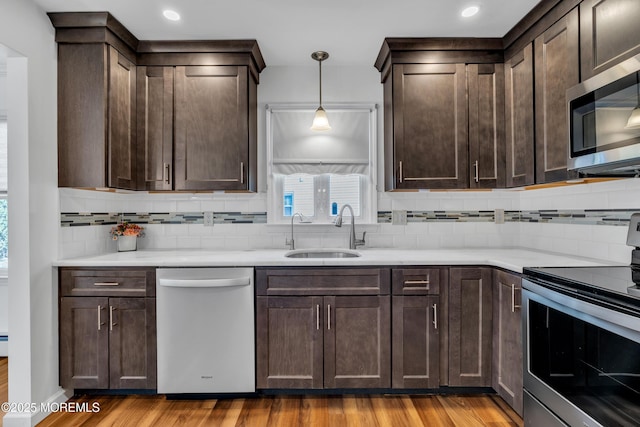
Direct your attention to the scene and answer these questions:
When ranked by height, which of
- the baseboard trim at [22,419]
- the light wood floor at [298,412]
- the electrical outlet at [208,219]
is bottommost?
the light wood floor at [298,412]

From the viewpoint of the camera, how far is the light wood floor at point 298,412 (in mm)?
1963

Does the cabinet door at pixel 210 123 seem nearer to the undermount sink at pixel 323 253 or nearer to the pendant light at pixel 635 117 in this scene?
the undermount sink at pixel 323 253

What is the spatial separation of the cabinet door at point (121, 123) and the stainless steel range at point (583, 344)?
2506mm

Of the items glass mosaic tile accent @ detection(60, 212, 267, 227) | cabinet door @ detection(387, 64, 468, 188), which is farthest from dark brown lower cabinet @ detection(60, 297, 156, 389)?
cabinet door @ detection(387, 64, 468, 188)

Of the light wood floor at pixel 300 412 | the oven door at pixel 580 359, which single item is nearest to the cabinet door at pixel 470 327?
the light wood floor at pixel 300 412

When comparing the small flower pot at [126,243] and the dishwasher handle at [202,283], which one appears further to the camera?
the small flower pot at [126,243]

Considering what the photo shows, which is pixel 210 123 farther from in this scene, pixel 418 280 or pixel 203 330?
pixel 418 280

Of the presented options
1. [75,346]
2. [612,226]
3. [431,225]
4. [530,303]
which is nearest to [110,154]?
[75,346]

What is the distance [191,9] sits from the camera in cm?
211

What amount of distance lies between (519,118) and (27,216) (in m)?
3.04

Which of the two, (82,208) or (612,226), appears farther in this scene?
(82,208)

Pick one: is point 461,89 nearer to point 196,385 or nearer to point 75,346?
point 196,385

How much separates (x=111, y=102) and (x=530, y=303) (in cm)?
268

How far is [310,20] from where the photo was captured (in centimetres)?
223
